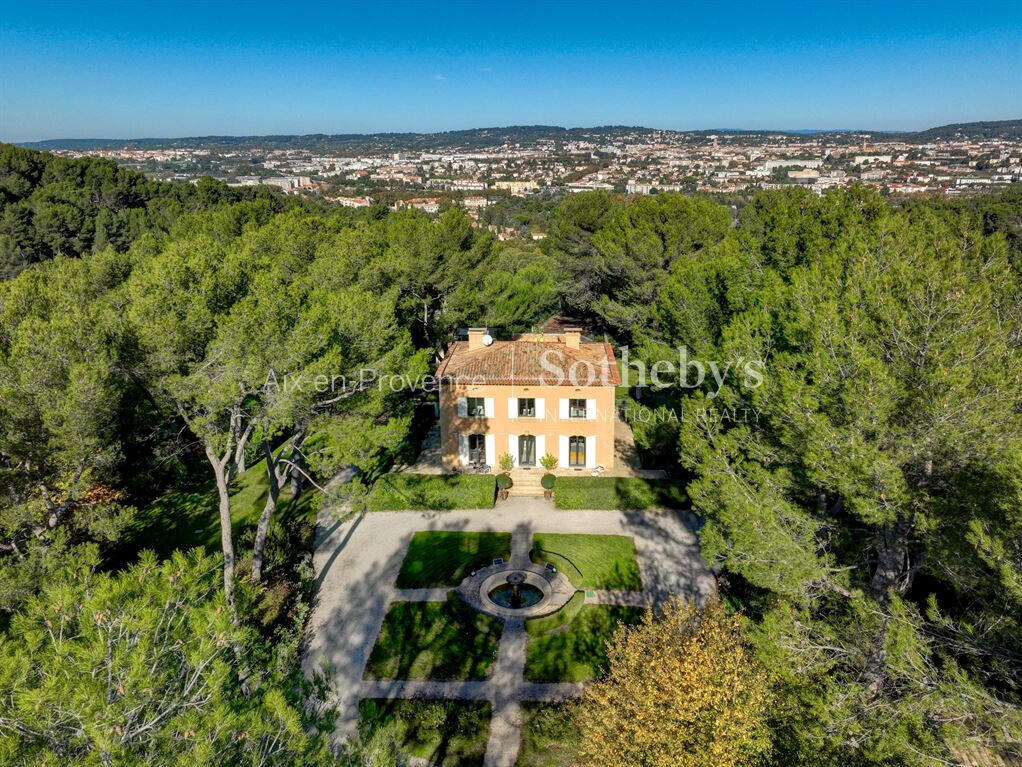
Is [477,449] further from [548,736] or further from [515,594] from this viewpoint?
[548,736]

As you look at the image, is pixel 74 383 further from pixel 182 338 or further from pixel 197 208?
pixel 197 208

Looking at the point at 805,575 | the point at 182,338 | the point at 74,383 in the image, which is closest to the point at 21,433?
the point at 74,383

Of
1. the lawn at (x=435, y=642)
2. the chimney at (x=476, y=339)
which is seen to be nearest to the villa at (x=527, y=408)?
the chimney at (x=476, y=339)

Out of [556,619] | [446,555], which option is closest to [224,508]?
[446,555]

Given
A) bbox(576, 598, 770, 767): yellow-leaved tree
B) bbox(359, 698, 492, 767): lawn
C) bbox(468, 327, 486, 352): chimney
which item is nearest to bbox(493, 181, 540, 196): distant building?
bbox(468, 327, 486, 352): chimney

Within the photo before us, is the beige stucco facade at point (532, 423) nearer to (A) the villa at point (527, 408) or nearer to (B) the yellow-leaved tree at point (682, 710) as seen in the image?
(A) the villa at point (527, 408)

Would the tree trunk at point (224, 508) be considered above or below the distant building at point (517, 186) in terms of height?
below
